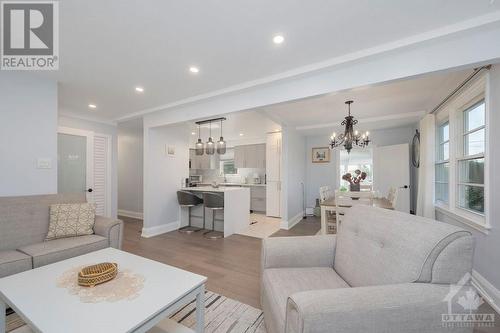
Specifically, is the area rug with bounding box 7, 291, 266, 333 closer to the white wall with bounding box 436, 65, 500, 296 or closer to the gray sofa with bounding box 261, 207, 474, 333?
the gray sofa with bounding box 261, 207, 474, 333

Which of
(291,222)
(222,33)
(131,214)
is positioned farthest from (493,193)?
(131,214)

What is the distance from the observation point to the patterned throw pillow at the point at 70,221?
2400 mm

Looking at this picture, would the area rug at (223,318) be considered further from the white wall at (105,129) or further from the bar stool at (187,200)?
the white wall at (105,129)

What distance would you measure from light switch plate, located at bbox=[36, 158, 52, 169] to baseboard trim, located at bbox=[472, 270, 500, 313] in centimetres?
494

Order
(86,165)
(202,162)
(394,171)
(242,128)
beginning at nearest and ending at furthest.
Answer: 1. (86,165)
2. (394,171)
3. (242,128)
4. (202,162)

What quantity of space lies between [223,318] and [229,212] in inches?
96.7

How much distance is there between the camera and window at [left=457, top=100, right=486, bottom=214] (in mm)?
2352

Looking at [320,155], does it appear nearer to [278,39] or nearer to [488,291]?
[488,291]

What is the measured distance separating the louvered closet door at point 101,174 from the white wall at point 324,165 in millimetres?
5055

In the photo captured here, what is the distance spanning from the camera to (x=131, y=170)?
5844 mm

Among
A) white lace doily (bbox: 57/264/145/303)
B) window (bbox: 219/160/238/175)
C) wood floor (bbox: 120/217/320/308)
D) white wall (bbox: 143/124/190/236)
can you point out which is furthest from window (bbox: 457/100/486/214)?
window (bbox: 219/160/238/175)

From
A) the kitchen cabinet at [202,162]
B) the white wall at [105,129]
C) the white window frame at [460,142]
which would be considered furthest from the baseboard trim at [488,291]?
the kitchen cabinet at [202,162]

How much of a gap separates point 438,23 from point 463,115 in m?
1.81

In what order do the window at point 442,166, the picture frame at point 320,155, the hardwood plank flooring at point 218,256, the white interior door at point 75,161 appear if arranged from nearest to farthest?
the hardwood plank flooring at point 218,256 < the window at point 442,166 < the white interior door at point 75,161 < the picture frame at point 320,155
